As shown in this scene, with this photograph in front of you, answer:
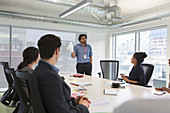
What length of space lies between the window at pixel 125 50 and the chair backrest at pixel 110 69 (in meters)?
2.89

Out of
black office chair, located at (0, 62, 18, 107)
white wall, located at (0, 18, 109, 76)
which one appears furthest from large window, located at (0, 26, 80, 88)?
black office chair, located at (0, 62, 18, 107)

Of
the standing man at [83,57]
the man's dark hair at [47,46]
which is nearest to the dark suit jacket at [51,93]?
the man's dark hair at [47,46]

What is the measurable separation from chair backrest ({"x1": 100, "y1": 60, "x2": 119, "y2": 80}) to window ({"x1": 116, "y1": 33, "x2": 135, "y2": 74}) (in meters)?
2.89

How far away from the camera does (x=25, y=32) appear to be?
5582 millimetres

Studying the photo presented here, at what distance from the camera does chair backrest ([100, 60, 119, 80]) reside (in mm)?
3712

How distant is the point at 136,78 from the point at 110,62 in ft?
3.86

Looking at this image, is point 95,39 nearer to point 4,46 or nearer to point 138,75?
point 4,46

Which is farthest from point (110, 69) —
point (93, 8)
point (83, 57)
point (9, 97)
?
point (9, 97)

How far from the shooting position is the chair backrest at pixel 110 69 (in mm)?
3712

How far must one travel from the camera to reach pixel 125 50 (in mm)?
6746

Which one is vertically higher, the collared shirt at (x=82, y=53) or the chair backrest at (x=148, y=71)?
the collared shirt at (x=82, y=53)

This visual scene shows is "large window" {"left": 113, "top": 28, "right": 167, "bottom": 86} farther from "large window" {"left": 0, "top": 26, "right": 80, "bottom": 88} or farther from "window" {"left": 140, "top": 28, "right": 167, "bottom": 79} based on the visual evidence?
"large window" {"left": 0, "top": 26, "right": 80, "bottom": 88}

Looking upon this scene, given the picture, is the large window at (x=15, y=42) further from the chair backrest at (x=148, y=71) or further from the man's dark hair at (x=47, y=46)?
the man's dark hair at (x=47, y=46)

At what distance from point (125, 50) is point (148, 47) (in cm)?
119
